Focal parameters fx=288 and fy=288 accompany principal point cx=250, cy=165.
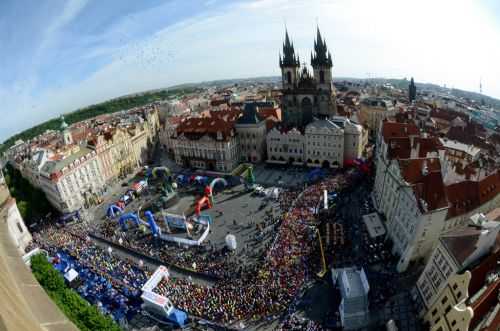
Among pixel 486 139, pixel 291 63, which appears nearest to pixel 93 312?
pixel 291 63

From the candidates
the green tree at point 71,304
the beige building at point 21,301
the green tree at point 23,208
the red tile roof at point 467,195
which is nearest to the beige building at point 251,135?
the red tile roof at point 467,195

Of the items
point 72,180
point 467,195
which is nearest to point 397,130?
point 467,195

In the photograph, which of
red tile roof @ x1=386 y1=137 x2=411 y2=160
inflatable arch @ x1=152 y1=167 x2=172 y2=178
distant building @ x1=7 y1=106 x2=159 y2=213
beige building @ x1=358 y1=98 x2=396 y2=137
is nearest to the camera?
red tile roof @ x1=386 y1=137 x2=411 y2=160

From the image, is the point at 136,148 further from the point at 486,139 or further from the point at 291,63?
the point at 486,139

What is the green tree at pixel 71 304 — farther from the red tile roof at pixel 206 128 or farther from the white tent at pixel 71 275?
the red tile roof at pixel 206 128

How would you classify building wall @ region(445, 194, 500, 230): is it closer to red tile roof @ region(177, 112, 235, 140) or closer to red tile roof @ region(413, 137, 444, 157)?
red tile roof @ region(413, 137, 444, 157)

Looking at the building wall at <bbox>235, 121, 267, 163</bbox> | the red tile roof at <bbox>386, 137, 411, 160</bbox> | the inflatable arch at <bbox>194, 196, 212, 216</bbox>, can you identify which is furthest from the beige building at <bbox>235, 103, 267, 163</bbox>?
the red tile roof at <bbox>386, 137, 411, 160</bbox>
